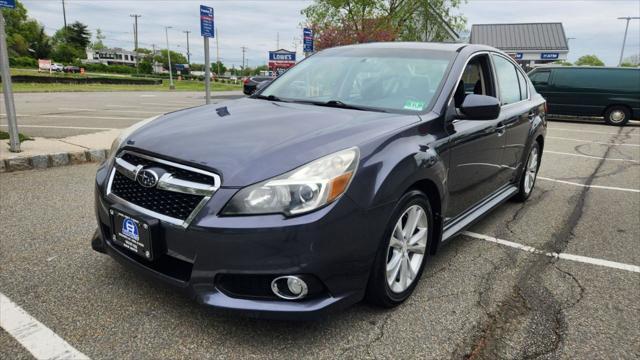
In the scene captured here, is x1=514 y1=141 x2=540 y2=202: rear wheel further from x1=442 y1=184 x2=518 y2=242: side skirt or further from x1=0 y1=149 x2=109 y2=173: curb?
x1=0 y1=149 x2=109 y2=173: curb

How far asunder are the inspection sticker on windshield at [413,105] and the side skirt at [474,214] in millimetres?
817

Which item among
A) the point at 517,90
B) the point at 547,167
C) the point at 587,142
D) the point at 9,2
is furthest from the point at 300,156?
the point at 587,142

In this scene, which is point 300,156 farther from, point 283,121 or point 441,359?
point 441,359

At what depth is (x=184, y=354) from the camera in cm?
217

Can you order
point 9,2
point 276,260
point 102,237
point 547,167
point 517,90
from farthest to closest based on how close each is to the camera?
1. point 547,167
2. point 9,2
3. point 517,90
4. point 102,237
5. point 276,260

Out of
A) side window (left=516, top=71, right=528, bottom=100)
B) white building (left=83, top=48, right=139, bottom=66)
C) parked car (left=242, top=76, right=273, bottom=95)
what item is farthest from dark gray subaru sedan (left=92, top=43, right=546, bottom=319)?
white building (left=83, top=48, right=139, bottom=66)

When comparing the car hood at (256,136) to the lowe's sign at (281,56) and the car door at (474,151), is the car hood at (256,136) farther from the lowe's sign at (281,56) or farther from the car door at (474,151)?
the lowe's sign at (281,56)

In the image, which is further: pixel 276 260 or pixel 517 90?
pixel 517 90

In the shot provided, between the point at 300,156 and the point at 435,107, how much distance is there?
1.20 metres

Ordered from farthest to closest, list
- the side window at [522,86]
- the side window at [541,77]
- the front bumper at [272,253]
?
the side window at [541,77] < the side window at [522,86] < the front bumper at [272,253]

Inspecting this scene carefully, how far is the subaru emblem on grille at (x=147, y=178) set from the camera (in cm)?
224

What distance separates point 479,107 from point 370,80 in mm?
799

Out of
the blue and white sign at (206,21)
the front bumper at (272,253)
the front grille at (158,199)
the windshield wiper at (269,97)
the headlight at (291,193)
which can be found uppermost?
the blue and white sign at (206,21)

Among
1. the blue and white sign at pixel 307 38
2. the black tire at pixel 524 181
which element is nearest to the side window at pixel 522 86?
the black tire at pixel 524 181
